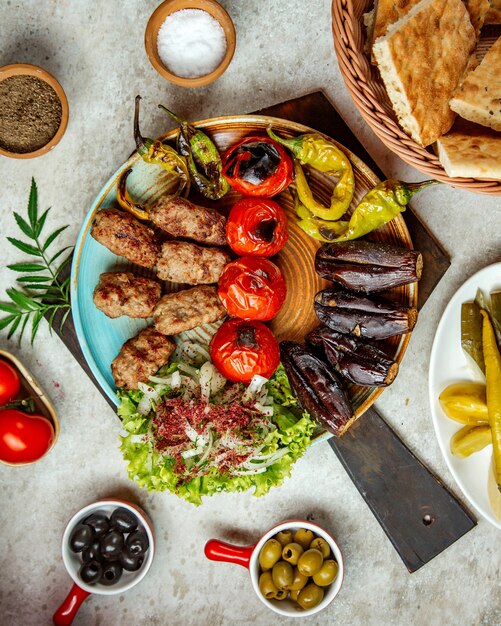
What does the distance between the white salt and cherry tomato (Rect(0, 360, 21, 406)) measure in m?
1.75

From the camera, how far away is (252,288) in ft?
8.85

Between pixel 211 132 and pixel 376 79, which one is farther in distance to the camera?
pixel 211 132

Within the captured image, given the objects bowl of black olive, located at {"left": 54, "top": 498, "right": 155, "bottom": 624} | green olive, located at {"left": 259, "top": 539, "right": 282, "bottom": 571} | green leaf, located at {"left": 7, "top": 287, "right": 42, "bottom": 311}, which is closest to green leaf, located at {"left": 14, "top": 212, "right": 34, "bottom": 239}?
green leaf, located at {"left": 7, "top": 287, "right": 42, "bottom": 311}

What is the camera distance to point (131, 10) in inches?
120

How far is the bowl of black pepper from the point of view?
2.82 metres

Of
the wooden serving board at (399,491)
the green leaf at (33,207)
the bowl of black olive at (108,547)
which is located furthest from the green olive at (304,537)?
the green leaf at (33,207)

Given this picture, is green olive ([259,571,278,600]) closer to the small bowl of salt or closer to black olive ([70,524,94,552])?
black olive ([70,524,94,552])

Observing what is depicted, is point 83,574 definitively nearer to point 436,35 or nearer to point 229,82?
point 229,82

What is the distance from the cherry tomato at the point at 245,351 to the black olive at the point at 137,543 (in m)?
1.01

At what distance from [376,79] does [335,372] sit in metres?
1.35

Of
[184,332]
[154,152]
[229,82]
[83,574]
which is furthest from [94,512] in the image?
[229,82]

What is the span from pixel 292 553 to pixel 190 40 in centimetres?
260

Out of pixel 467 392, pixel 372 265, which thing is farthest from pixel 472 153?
pixel 467 392

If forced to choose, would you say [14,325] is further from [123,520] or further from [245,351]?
[245,351]
